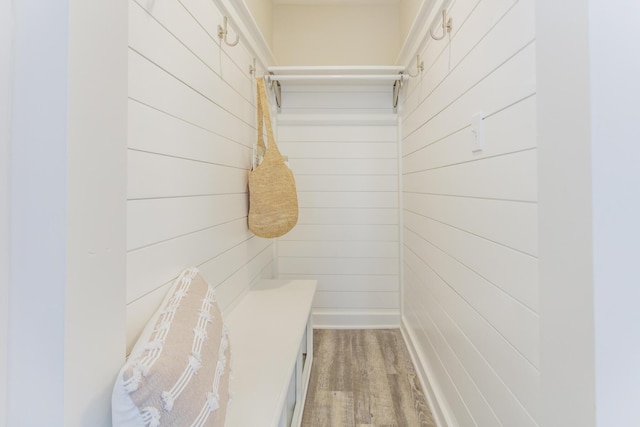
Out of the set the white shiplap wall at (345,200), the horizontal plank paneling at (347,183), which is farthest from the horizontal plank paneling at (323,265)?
the horizontal plank paneling at (347,183)

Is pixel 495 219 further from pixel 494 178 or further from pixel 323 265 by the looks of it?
pixel 323 265

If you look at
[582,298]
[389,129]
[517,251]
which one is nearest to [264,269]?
[389,129]

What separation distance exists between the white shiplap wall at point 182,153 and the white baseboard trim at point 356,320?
1154 millimetres

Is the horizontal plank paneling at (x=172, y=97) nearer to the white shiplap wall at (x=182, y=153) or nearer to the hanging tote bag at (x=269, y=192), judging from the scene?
the white shiplap wall at (x=182, y=153)

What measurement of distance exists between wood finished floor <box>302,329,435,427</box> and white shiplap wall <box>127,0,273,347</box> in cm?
78

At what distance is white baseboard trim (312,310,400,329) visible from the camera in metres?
2.59

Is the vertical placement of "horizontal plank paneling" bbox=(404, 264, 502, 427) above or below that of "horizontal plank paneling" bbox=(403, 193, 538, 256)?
below

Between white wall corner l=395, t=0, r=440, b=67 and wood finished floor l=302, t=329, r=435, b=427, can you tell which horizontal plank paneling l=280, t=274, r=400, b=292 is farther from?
white wall corner l=395, t=0, r=440, b=67

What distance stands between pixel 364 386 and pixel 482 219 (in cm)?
129

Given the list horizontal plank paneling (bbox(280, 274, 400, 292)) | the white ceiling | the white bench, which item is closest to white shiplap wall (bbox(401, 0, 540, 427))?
the white bench

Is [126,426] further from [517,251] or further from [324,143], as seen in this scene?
[324,143]

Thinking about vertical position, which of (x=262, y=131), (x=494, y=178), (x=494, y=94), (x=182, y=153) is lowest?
(x=494, y=178)

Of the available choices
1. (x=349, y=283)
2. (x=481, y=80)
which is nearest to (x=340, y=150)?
(x=349, y=283)

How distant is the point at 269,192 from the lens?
1.75 metres
